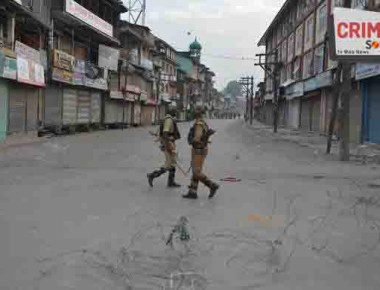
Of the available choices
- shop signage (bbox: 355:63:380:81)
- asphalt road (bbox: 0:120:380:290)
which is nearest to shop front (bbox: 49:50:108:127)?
shop signage (bbox: 355:63:380:81)

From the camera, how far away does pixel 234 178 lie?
42.8 feet

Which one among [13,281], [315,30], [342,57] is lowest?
[13,281]

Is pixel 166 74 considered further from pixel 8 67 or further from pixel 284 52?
pixel 8 67

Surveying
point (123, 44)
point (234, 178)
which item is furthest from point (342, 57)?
point (123, 44)

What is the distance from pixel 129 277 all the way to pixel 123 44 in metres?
49.4

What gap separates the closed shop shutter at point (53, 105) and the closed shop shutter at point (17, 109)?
3795 mm

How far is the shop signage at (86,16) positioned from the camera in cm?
3158

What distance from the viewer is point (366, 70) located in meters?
24.9

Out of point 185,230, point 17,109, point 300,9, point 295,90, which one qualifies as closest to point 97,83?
point 17,109

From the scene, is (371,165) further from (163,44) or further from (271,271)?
(163,44)

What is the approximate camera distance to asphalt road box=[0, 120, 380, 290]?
5.15 metres

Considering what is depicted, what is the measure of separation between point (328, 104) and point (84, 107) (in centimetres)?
1584

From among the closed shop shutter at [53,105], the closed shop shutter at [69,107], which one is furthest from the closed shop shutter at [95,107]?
the closed shop shutter at [53,105]

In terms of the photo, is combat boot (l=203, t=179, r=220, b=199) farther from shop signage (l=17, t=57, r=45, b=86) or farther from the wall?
shop signage (l=17, t=57, r=45, b=86)
